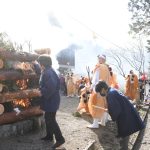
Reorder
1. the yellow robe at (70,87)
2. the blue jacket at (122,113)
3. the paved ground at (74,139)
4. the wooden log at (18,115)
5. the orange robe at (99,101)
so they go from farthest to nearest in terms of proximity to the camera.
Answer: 1. the yellow robe at (70,87)
2. the orange robe at (99,101)
3. the wooden log at (18,115)
4. the paved ground at (74,139)
5. the blue jacket at (122,113)

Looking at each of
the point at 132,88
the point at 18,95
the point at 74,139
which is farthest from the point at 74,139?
the point at 132,88

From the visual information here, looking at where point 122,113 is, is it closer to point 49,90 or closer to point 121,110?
point 121,110

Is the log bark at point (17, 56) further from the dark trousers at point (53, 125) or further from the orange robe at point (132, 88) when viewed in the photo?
the orange robe at point (132, 88)

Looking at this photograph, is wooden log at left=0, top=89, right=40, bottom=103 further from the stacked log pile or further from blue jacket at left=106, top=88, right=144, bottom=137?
blue jacket at left=106, top=88, right=144, bottom=137

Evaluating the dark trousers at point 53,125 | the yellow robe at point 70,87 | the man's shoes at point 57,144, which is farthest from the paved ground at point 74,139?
the yellow robe at point 70,87

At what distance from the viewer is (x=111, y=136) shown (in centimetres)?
1201

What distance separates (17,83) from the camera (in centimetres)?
1118

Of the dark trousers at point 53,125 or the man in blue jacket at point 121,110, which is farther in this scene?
the dark trousers at point 53,125

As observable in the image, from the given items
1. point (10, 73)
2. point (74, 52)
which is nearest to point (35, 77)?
point (10, 73)

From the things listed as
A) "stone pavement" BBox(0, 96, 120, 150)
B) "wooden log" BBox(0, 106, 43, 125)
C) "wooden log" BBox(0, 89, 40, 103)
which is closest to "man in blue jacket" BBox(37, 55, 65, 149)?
"stone pavement" BBox(0, 96, 120, 150)

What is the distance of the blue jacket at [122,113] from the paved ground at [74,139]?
1212mm

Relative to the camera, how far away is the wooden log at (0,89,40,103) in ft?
33.4

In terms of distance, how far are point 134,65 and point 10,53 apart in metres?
45.9

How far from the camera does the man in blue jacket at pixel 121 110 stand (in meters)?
8.81
